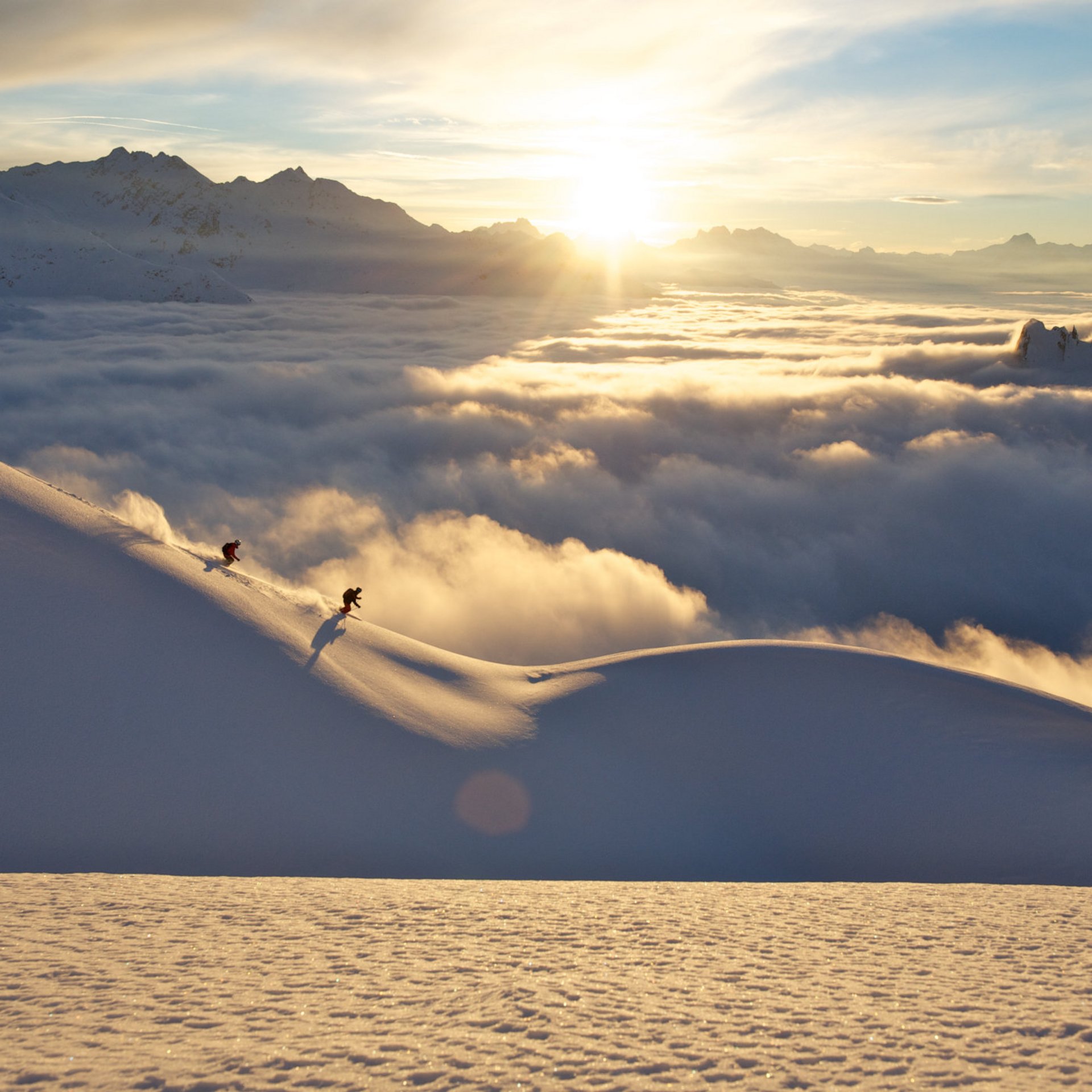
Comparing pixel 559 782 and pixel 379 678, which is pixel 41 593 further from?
pixel 559 782

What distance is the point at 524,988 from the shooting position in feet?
22.3

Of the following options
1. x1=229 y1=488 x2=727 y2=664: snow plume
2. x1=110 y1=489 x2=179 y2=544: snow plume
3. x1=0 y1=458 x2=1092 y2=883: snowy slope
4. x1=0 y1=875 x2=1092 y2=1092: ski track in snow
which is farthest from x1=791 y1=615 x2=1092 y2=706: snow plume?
x1=0 y1=875 x2=1092 y2=1092: ski track in snow

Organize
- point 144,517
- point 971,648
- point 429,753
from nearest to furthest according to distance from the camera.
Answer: point 429,753, point 144,517, point 971,648

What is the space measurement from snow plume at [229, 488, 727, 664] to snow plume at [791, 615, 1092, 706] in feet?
79.1

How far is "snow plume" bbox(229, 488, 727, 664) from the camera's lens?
10788 centimetres

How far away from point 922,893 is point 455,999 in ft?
23.3

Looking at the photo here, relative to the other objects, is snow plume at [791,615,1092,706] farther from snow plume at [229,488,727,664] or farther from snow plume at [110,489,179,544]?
snow plume at [110,489,179,544]

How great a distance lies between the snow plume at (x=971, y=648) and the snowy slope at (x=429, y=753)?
10977cm

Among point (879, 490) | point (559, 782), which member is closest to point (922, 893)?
point (559, 782)

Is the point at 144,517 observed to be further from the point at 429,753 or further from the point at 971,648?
the point at 971,648

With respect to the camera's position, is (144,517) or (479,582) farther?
(479,582)

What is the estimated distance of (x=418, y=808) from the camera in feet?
48.0

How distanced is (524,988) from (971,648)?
142 metres

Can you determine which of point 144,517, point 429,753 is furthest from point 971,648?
point 144,517
